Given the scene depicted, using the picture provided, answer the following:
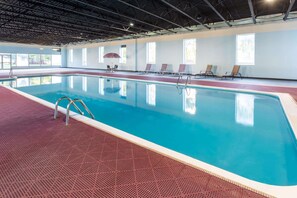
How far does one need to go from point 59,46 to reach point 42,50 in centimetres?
210

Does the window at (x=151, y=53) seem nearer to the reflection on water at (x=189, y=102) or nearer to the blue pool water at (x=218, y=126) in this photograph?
the reflection on water at (x=189, y=102)

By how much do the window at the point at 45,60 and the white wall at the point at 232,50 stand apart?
14312mm

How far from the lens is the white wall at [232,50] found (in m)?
9.97

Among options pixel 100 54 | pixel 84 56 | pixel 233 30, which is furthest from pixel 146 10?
pixel 84 56

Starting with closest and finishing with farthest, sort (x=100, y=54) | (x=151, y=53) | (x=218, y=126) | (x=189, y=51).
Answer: (x=218, y=126) → (x=189, y=51) → (x=151, y=53) → (x=100, y=54)

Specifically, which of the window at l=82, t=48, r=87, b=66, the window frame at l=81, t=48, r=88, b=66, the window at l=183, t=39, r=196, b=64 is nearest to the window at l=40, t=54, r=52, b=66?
the window frame at l=81, t=48, r=88, b=66

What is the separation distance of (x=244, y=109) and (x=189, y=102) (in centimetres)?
164

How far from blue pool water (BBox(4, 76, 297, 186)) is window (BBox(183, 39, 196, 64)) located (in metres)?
6.13

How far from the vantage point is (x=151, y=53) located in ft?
52.6

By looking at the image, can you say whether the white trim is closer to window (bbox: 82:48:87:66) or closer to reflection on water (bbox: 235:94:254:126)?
reflection on water (bbox: 235:94:254:126)

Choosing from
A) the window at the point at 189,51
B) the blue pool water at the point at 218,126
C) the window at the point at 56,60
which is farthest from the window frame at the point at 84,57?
the blue pool water at the point at 218,126

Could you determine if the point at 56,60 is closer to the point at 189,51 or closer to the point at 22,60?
the point at 22,60

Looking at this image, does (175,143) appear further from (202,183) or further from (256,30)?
(256,30)

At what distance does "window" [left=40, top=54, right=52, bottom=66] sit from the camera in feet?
83.0
